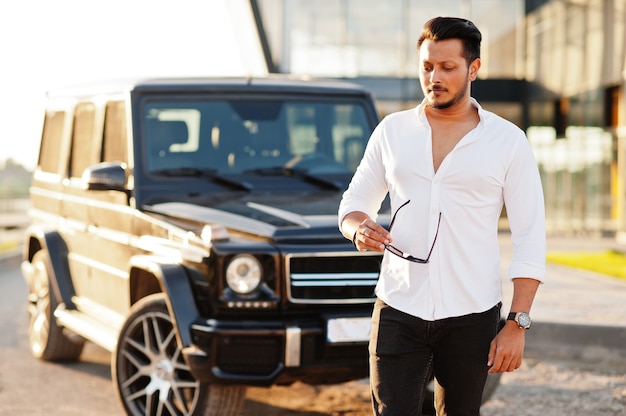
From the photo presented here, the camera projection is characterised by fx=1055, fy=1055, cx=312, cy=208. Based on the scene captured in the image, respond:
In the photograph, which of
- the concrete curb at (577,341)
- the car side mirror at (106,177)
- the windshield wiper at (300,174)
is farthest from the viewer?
the concrete curb at (577,341)

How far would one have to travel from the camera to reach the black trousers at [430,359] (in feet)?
10.6

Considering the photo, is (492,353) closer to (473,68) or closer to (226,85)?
(473,68)

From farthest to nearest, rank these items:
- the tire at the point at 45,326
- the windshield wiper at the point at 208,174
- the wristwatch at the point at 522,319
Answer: the tire at the point at 45,326, the windshield wiper at the point at 208,174, the wristwatch at the point at 522,319

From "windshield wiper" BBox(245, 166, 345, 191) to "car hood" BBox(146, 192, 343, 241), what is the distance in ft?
0.42

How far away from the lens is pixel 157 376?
5.63 meters

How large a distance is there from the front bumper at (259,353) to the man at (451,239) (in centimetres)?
180

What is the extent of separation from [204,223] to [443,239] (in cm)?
256

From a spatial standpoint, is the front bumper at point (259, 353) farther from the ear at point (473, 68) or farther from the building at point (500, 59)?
the building at point (500, 59)

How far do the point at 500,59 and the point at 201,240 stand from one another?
29.6 metres

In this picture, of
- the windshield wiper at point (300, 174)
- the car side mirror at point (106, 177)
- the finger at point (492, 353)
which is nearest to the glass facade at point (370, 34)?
the windshield wiper at point (300, 174)

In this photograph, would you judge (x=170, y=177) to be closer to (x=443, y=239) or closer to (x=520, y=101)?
(x=443, y=239)

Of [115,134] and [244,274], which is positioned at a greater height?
[115,134]

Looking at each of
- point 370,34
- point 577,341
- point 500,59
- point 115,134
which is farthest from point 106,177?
point 500,59

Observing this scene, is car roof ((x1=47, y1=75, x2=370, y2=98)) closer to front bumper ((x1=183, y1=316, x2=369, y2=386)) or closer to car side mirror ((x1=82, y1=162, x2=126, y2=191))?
car side mirror ((x1=82, y1=162, x2=126, y2=191))
